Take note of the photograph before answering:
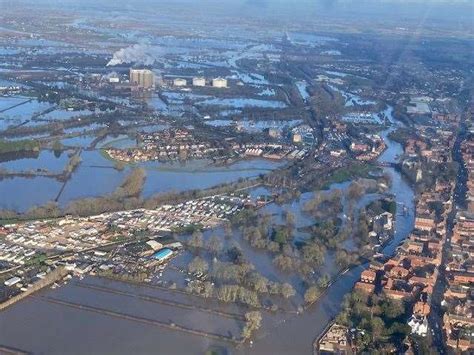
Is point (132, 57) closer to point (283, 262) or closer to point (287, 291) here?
point (283, 262)

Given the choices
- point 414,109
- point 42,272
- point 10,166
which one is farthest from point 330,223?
point 414,109

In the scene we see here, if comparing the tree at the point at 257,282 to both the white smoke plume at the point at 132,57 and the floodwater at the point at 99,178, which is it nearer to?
the floodwater at the point at 99,178

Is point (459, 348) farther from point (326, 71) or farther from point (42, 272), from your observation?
point (326, 71)

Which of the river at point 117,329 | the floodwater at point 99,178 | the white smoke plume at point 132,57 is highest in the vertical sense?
the river at point 117,329

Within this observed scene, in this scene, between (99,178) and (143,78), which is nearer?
(99,178)

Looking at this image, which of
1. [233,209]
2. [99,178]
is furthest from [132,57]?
[233,209]

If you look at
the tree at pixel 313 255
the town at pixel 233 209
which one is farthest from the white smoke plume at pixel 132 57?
the tree at pixel 313 255

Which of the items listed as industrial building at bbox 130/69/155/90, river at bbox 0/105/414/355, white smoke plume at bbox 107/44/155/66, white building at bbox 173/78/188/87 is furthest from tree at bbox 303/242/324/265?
white smoke plume at bbox 107/44/155/66
